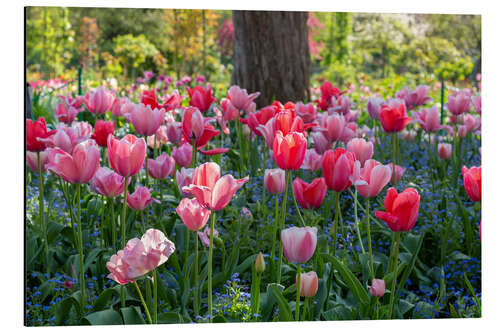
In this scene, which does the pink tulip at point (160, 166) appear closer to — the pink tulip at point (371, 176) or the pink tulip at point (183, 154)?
the pink tulip at point (183, 154)

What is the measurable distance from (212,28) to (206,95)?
2003 millimetres

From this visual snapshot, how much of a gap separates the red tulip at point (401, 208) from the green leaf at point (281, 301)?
0.37m

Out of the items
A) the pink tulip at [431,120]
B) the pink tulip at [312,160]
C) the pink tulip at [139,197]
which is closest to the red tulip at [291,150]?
the pink tulip at [139,197]

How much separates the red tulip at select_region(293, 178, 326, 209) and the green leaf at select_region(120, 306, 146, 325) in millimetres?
562

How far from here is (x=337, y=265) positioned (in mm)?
1573

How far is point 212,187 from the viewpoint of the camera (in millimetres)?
1304

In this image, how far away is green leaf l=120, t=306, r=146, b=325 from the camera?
157 cm

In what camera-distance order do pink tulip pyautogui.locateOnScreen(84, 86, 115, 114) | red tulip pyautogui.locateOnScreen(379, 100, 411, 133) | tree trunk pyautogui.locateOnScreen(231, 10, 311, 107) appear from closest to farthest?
red tulip pyautogui.locateOnScreen(379, 100, 411, 133), pink tulip pyautogui.locateOnScreen(84, 86, 115, 114), tree trunk pyautogui.locateOnScreen(231, 10, 311, 107)

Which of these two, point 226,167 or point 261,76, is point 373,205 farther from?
point 261,76

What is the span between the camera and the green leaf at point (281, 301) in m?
1.56

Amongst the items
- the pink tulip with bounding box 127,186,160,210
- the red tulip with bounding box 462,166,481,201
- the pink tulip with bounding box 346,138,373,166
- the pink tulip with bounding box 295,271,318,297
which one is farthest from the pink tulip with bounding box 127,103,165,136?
the red tulip with bounding box 462,166,481,201

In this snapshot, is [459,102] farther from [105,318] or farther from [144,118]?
[105,318]

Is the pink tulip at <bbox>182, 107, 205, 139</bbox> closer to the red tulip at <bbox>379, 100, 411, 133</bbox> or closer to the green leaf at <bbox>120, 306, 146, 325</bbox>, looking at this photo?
the green leaf at <bbox>120, 306, 146, 325</bbox>
